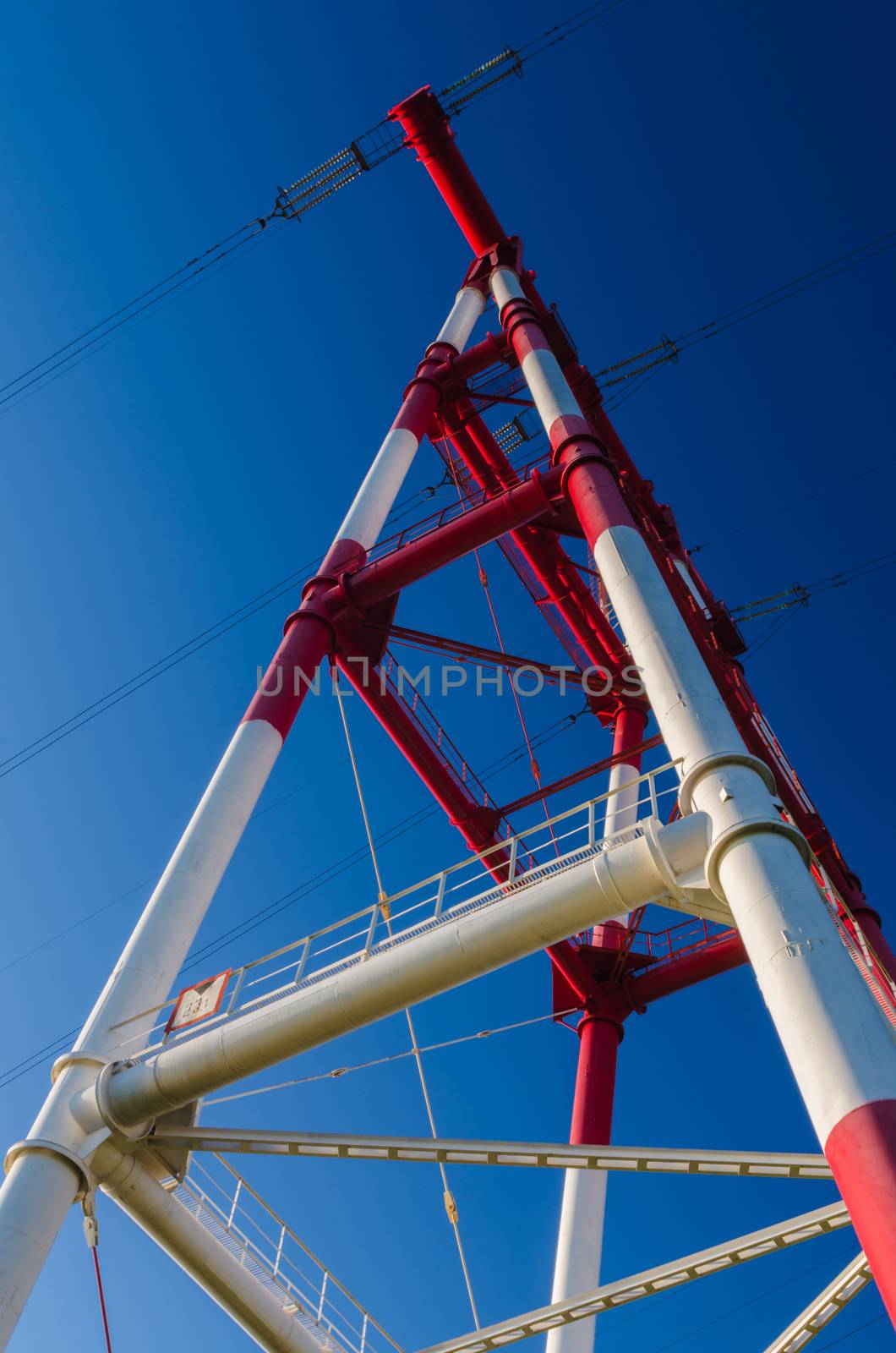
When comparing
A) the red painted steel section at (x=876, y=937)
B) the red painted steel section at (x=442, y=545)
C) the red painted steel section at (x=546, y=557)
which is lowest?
the red painted steel section at (x=876, y=937)

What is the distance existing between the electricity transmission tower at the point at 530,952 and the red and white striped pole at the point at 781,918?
0.7 inches

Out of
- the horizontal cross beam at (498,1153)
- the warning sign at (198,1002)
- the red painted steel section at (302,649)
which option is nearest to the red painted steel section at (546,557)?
the red painted steel section at (302,649)

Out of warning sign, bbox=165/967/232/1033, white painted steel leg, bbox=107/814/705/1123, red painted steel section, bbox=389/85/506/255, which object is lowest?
white painted steel leg, bbox=107/814/705/1123

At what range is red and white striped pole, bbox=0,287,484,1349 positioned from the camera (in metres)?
8.72

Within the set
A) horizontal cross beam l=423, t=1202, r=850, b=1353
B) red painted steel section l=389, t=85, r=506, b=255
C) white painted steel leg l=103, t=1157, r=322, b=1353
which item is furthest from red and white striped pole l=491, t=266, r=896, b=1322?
red painted steel section l=389, t=85, r=506, b=255

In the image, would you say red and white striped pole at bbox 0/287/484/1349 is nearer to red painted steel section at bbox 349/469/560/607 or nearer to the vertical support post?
red painted steel section at bbox 349/469/560/607

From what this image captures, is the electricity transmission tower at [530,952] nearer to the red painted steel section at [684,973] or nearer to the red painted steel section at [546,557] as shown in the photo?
the red painted steel section at [684,973]

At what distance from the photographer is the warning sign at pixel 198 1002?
33.9ft

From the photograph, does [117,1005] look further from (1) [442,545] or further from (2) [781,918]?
(1) [442,545]

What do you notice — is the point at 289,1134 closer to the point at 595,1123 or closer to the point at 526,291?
the point at 595,1123

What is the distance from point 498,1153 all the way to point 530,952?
165cm

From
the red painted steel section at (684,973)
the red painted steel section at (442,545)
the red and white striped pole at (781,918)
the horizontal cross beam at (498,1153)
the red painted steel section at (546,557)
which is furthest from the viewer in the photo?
the red painted steel section at (546,557)

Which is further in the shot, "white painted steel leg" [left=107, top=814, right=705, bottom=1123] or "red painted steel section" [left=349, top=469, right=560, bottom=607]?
"red painted steel section" [left=349, top=469, right=560, bottom=607]

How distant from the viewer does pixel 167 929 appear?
36.3 feet
